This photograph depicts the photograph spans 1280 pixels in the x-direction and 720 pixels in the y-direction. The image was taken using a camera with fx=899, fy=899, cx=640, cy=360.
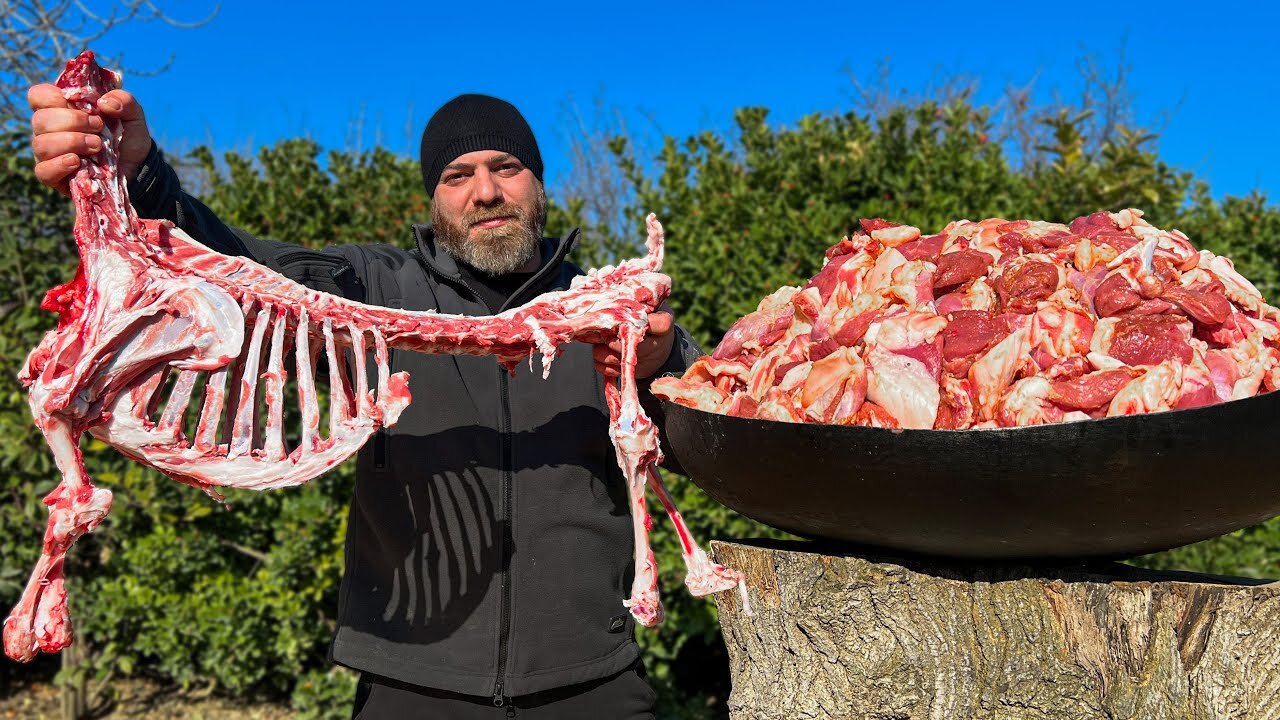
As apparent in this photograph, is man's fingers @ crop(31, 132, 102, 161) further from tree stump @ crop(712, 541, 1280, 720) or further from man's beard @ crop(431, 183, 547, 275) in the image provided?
tree stump @ crop(712, 541, 1280, 720)

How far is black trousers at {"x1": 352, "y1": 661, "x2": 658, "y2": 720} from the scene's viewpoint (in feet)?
8.30

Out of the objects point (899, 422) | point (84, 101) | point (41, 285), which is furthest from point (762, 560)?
point (41, 285)

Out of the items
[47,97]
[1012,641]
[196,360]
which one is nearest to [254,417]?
[196,360]

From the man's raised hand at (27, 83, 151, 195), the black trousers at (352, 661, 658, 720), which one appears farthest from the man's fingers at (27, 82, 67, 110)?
the black trousers at (352, 661, 658, 720)

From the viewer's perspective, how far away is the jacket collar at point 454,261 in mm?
2859

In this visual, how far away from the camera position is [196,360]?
1.94 metres

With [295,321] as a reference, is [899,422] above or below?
below

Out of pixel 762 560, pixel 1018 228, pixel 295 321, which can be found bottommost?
pixel 762 560

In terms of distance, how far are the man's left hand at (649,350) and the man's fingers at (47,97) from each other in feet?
4.30

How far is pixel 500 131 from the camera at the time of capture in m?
3.00

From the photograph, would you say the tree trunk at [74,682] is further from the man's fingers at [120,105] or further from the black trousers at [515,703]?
the man's fingers at [120,105]

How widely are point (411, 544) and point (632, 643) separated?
29.1 inches

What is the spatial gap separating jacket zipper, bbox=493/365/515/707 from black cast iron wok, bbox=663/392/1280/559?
0.90 meters

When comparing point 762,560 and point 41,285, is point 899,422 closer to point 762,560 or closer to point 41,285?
point 762,560
